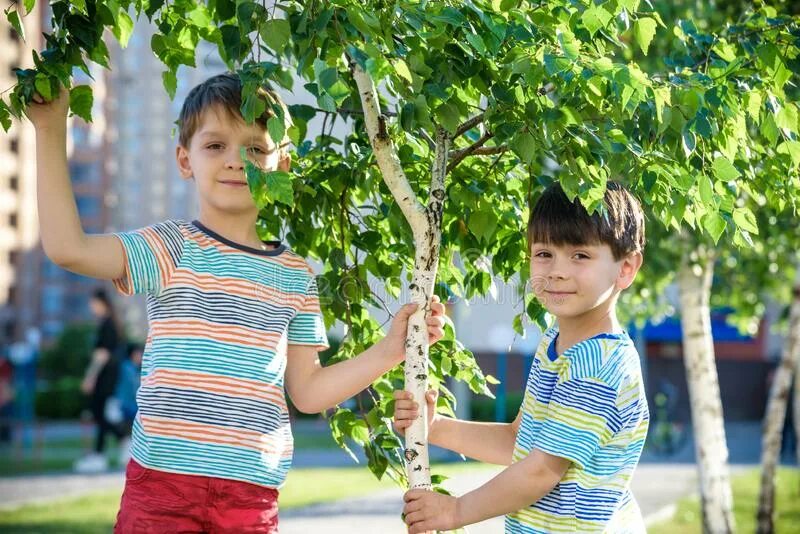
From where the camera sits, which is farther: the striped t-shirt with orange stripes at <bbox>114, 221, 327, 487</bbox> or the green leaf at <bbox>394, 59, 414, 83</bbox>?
the striped t-shirt with orange stripes at <bbox>114, 221, 327, 487</bbox>

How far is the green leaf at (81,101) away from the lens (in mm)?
2697

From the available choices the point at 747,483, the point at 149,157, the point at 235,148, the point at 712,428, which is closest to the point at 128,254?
the point at 235,148

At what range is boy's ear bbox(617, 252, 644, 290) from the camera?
2693 mm

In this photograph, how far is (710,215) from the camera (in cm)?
248

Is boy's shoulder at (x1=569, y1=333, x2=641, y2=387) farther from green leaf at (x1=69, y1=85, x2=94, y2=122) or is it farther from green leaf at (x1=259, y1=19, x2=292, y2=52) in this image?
green leaf at (x1=69, y1=85, x2=94, y2=122)

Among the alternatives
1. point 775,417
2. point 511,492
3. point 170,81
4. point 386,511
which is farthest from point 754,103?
point 386,511

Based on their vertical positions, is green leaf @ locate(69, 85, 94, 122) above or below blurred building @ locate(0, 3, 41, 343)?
below

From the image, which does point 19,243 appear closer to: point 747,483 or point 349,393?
point 747,483

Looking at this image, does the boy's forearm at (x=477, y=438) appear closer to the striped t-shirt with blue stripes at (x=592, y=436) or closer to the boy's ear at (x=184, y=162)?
the striped t-shirt with blue stripes at (x=592, y=436)

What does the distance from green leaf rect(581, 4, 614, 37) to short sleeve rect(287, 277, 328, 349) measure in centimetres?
98

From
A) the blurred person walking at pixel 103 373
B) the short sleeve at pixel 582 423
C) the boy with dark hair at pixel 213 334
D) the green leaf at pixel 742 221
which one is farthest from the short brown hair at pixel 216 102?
the blurred person walking at pixel 103 373

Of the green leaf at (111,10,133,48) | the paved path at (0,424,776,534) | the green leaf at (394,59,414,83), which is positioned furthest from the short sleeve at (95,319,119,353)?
the green leaf at (394,59,414,83)

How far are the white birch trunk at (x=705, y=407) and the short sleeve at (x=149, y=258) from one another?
16.3 ft

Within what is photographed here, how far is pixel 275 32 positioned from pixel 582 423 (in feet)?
3.59
